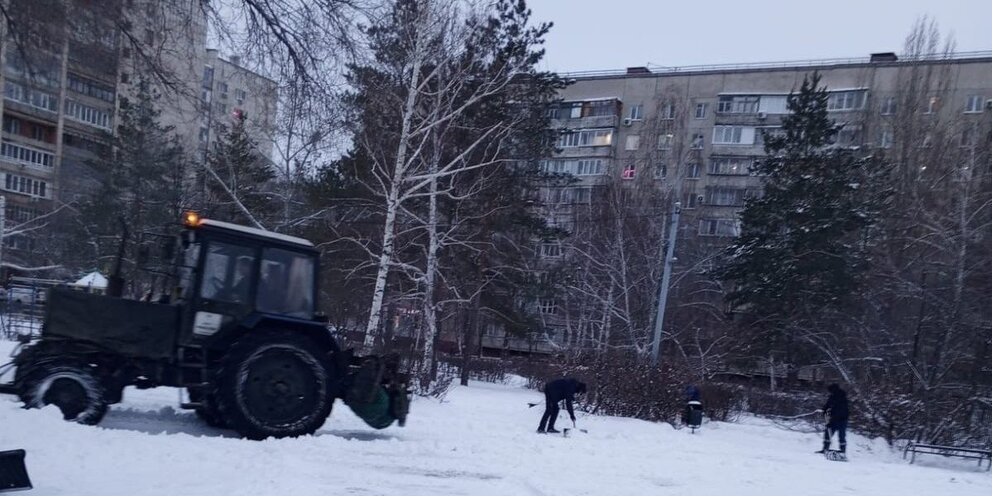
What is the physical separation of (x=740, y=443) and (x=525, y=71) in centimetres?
1453

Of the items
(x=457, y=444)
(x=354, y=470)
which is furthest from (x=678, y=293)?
(x=354, y=470)

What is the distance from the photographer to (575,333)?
1571 inches

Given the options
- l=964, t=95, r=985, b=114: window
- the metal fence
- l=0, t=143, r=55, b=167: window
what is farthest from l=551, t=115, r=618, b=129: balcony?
the metal fence

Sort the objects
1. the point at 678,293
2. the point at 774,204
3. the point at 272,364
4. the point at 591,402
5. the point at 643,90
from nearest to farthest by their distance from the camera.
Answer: the point at 272,364 < the point at 591,402 < the point at 774,204 < the point at 678,293 < the point at 643,90

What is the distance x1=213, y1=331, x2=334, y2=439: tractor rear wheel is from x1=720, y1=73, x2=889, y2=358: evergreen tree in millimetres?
22507

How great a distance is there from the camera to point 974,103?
43.8 metres

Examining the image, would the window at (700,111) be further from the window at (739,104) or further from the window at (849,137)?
the window at (849,137)

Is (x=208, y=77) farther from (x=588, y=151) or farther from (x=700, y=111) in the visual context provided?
(x=700, y=111)

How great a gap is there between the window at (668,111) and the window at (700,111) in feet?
8.94

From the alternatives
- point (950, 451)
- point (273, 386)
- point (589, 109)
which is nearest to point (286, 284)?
point (273, 386)

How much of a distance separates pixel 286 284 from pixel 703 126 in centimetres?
Answer: 4242

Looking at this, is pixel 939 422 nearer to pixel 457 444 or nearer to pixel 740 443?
pixel 740 443

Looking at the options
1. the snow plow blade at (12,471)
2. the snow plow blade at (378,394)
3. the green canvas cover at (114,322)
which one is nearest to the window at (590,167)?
the snow plow blade at (378,394)

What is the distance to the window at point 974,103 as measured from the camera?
143ft
